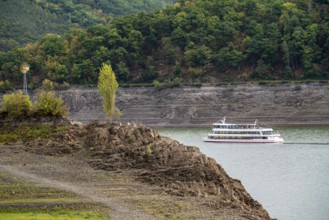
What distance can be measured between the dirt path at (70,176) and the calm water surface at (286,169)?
1114 cm

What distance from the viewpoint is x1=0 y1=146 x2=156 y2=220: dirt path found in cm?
3401

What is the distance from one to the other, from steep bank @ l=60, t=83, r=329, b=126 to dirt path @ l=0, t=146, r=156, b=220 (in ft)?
246

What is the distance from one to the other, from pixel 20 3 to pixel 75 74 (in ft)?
187

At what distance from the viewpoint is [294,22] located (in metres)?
132

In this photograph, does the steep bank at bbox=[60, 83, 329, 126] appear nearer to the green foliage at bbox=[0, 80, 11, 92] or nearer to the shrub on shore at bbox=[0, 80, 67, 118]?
the green foliage at bbox=[0, 80, 11, 92]

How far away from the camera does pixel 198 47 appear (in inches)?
5389

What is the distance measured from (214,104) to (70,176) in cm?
8577

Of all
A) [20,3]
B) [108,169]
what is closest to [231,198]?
[108,169]

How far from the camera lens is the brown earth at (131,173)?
3494cm

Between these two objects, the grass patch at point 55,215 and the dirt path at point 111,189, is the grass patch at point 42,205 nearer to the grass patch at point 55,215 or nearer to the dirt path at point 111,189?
the grass patch at point 55,215

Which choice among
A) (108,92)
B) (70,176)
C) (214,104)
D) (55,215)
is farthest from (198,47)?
(55,215)

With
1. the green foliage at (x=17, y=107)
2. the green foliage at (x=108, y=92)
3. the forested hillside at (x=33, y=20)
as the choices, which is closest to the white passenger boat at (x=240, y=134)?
the green foliage at (x=108, y=92)

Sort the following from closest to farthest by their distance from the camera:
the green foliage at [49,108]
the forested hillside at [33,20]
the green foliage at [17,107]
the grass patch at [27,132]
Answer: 1. the grass patch at [27,132]
2. the green foliage at [49,108]
3. the green foliage at [17,107]
4. the forested hillside at [33,20]

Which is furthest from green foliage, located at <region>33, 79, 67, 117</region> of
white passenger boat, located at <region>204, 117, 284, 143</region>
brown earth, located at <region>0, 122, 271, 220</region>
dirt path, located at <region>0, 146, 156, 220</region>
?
white passenger boat, located at <region>204, 117, 284, 143</region>
